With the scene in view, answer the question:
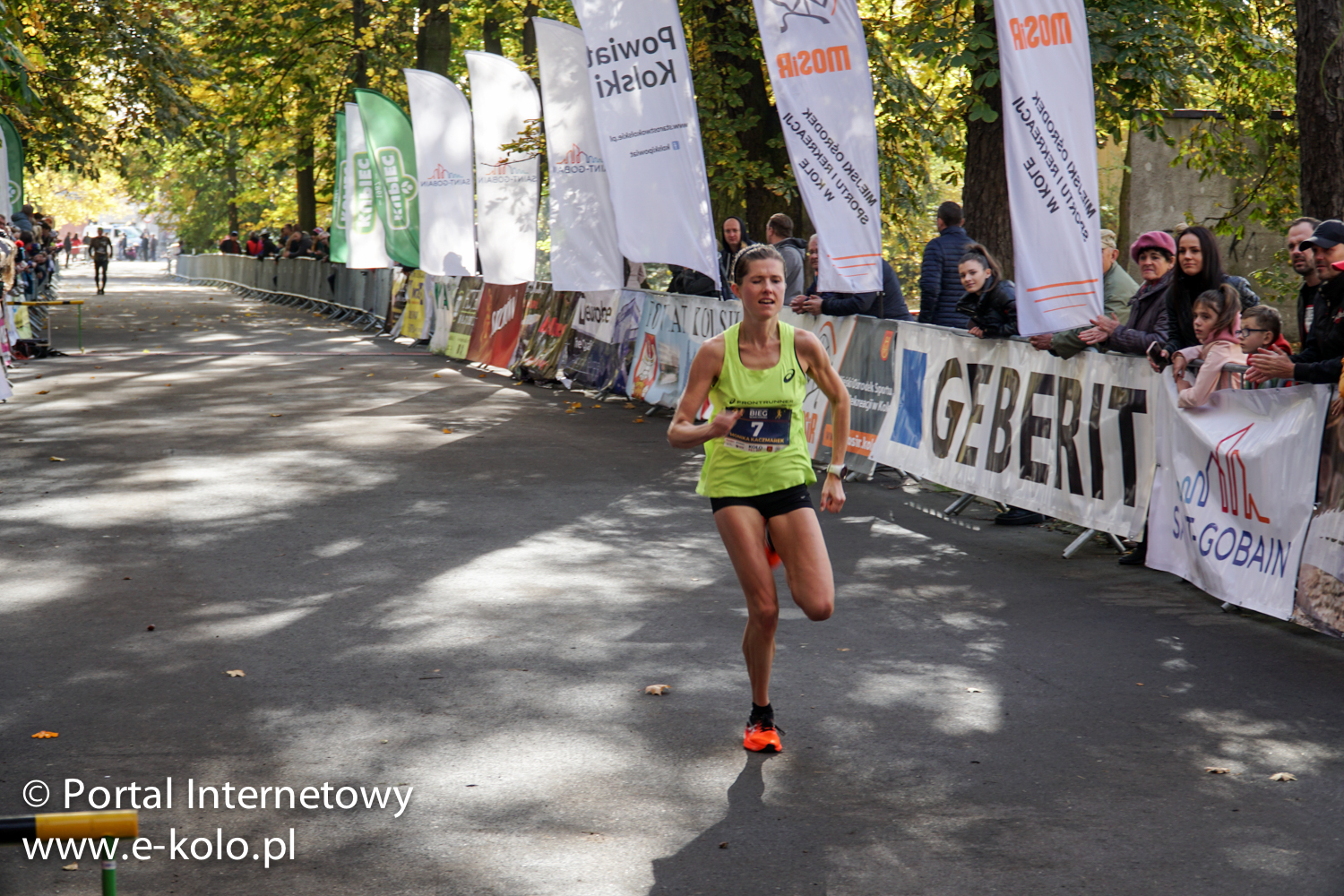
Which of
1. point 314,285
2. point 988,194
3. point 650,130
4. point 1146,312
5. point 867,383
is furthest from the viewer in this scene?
point 314,285

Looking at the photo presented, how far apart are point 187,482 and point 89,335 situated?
59.7 ft

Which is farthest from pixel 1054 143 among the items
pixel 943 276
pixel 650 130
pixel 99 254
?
pixel 99 254

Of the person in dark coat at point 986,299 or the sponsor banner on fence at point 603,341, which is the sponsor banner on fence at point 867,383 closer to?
the person in dark coat at point 986,299

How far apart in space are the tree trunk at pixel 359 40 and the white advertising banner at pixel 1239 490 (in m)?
31.3

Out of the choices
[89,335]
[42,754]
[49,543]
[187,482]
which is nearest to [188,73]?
[89,335]

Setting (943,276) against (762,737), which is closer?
(762,737)

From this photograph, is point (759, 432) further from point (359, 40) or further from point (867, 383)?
point (359, 40)

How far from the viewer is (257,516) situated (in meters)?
10.5

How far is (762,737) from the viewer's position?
18.8 ft

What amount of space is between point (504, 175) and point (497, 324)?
2299 mm

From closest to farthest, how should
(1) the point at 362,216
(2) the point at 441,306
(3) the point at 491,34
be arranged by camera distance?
(2) the point at 441,306 < (1) the point at 362,216 < (3) the point at 491,34

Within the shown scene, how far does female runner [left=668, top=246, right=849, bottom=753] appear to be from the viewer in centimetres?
572

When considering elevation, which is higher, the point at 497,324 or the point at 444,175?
the point at 444,175

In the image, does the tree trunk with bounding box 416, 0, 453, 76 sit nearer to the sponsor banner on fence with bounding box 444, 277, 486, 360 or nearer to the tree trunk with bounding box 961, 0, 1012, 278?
the sponsor banner on fence with bounding box 444, 277, 486, 360
